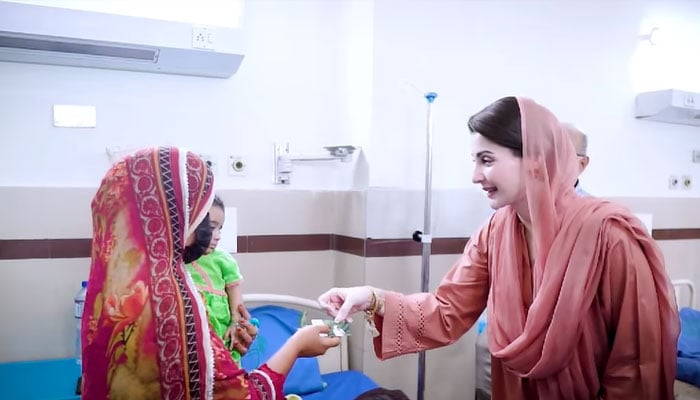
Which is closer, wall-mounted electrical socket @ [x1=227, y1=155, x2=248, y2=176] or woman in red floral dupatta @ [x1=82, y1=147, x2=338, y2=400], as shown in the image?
woman in red floral dupatta @ [x1=82, y1=147, x2=338, y2=400]

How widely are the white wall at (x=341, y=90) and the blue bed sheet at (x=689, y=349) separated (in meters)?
0.94

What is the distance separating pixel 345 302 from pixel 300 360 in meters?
0.73

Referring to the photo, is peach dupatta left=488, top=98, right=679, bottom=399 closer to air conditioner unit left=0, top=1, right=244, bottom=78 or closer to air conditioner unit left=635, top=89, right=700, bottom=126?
air conditioner unit left=0, top=1, right=244, bottom=78

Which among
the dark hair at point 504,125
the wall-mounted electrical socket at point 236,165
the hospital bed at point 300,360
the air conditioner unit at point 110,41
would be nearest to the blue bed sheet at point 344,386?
the hospital bed at point 300,360

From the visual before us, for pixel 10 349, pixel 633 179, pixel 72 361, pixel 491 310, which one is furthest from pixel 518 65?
pixel 10 349

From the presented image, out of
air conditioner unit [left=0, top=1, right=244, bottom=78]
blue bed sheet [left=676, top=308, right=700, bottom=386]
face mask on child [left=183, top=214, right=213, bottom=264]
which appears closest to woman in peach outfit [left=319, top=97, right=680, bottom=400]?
face mask on child [left=183, top=214, right=213, bottom=264]

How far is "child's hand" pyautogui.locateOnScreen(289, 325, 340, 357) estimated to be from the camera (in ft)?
4.53

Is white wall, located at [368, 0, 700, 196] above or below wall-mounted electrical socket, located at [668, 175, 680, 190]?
above

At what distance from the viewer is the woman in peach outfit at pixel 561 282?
1294 millimetres

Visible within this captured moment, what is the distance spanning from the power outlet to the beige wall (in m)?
0.67

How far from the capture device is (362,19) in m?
2.47

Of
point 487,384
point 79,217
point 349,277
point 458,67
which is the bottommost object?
point 487,384

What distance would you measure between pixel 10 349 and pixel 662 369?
2.37 meters

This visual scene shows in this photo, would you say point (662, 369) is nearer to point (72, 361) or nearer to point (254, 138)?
point (254, 138)
